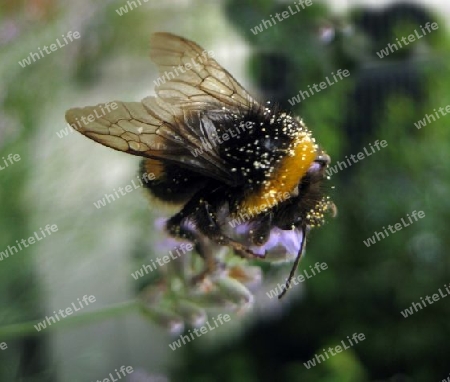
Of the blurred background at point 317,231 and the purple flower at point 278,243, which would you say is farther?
the blurred background at point 317,231

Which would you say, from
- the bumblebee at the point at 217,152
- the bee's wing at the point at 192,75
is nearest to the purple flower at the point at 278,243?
the bumblebee at the point at 217,152

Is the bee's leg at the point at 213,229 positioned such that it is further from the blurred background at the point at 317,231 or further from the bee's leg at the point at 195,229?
the blurred background at the point at 317,231

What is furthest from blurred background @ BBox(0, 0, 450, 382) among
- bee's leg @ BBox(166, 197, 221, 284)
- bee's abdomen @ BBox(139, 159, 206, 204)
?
bee's abdomen @ BBox(139, 159, 206, 204)

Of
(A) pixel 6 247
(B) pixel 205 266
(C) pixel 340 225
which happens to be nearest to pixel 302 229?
(B) pixel 205 266

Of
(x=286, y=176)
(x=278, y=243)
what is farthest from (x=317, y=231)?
(x=286, y=176)

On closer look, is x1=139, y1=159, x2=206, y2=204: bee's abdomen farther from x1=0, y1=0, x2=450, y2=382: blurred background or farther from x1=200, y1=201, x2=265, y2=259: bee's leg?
x1=0, y1=0, x2=450, y2=382: blurred background
